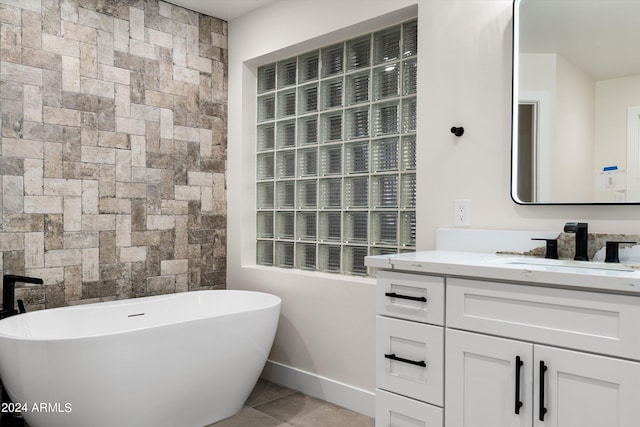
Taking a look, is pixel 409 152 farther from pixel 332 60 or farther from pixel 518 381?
pixel 518 381

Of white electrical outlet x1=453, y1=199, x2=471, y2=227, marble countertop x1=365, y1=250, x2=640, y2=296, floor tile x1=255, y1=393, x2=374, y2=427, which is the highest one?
white electrical outlet x1=453, y1=199, x2=471, y2=227

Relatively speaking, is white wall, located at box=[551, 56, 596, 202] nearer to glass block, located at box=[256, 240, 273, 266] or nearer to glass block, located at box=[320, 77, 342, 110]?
glass block, located at box=[320, 77, 342, 110]

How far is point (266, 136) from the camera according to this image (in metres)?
3.53

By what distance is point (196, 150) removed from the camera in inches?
135

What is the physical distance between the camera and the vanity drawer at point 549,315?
1373 millimetres

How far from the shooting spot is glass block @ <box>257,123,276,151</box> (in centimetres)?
348

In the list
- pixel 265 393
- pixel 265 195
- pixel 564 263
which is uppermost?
pixel 265 195

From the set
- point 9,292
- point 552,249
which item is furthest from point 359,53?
point 9,292

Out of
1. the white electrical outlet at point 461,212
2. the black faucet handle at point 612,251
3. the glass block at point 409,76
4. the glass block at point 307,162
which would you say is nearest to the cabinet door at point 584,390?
the black faucet handle at point 612,251

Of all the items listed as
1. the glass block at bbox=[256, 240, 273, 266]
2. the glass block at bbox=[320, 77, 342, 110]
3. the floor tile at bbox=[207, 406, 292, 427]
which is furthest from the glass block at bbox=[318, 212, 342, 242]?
the floor tile at bbox=[207, 406, 292, 427]

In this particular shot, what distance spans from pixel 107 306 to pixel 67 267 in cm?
31

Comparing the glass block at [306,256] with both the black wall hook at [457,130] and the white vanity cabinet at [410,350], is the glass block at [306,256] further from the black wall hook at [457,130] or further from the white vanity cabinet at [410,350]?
the white vanity cabinet at [410,350]

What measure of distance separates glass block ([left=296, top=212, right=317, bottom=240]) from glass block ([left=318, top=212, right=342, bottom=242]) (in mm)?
68

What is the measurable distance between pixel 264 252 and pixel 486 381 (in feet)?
6.99
